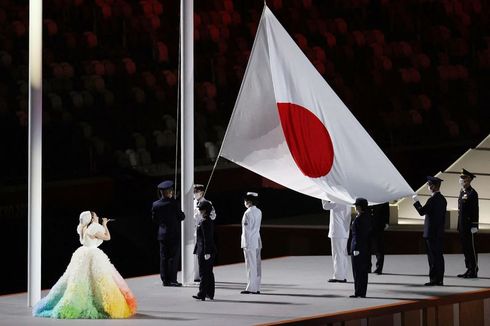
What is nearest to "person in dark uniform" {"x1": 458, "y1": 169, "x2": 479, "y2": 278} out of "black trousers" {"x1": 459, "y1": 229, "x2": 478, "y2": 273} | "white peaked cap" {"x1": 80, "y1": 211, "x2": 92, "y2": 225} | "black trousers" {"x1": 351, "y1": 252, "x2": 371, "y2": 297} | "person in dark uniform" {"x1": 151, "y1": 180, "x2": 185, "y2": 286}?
"black trousers" {"x1": 459, "y1": 229, "x2": 478, "y2": 273}

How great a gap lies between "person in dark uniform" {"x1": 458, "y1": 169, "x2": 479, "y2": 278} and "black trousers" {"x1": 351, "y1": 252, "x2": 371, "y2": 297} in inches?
92.7

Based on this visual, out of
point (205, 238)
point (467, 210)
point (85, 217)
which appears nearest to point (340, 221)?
point (467, 210)

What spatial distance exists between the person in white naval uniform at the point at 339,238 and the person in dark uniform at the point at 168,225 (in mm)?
1770

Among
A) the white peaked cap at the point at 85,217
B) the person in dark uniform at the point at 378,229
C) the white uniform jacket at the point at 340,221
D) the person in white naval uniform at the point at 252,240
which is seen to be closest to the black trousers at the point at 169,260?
the person in white naval uniform at the point at 252,240

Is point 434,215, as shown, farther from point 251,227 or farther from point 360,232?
point 251,227

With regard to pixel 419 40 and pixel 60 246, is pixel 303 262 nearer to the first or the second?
pixel 60 246

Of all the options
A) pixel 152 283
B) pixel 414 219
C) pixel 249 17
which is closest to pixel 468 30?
pixel 249 17

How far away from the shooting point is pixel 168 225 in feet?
44.7

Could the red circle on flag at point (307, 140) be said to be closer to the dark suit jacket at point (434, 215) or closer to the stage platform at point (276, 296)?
the stage platform at point (276, 296)

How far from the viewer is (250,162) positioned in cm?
1316

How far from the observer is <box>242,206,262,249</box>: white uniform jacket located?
1312cm

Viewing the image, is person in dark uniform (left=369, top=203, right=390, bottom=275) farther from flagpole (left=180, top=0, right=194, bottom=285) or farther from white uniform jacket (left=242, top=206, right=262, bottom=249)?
flagpole (left=180, top=0, right=194, bottom=285)

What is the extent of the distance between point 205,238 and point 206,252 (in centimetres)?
14

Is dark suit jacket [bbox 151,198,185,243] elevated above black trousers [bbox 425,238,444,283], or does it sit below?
above
